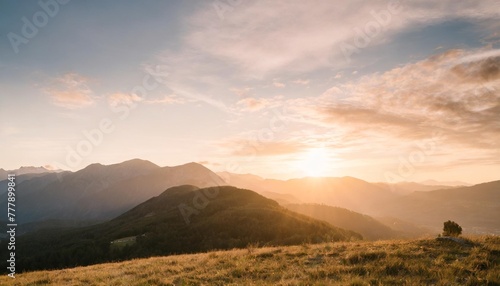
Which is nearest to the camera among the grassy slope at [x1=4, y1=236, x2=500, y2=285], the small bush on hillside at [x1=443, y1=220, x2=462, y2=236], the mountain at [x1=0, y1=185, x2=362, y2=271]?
the grassy slope at [x1=4, y1=236, x2=500, y2=285]

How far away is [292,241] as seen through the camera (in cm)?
11981

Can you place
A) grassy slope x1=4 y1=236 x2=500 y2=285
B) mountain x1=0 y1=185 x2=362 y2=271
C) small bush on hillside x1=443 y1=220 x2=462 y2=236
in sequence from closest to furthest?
grassy slope x1=4 y1=236 x2=500 y2=285 → small bush on hillside x1=443 y1=220 x2=462 y2=236 → mountain x1=0 y1=185 x2=362 y2=271

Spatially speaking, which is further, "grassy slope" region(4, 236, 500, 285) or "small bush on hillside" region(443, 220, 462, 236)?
"small bush on hillside" region(443, 220, 462, 236)

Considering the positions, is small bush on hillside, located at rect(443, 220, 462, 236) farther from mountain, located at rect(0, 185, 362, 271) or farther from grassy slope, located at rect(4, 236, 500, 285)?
mountain, located at rect(0, 185, 362, 271)

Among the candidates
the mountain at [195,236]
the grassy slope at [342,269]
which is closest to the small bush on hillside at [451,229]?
the grassy slope at [342,269]

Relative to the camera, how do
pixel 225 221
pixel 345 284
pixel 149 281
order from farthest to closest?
1. pixel 225 221
2. pixel 149 281
3. pixel 345 284

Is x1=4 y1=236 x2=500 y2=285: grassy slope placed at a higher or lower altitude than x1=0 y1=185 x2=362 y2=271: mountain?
higher

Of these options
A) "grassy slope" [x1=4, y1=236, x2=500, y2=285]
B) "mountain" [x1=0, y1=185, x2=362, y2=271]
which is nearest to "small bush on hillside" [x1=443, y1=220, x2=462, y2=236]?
"grassy slope" [x1=4, y1=236, x2=500, y2=285]

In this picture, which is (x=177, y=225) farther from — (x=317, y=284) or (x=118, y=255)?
(x=317, y=284)

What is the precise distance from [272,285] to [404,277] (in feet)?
16.2

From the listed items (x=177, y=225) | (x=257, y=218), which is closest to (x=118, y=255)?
(x=177, y=225)

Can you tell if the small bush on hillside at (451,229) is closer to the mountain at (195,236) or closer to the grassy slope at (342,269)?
the grassy slope at (342,269)

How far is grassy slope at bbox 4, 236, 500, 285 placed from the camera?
11.0 m

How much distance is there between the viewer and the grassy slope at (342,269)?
1099 cm
